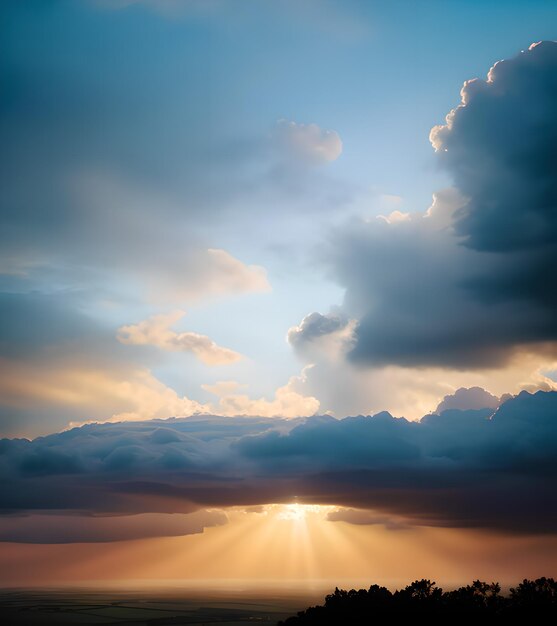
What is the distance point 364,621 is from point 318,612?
74.4 ft

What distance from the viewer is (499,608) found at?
16000 cm

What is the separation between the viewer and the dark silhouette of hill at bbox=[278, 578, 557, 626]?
495 ft

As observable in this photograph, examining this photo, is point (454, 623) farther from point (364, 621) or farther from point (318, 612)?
point (318, 612)

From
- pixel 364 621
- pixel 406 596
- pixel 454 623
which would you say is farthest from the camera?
pixel 406 596

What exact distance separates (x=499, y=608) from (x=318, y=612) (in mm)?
54110

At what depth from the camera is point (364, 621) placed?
167375 millimetres

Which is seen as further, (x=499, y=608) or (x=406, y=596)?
(x=406, y=596)

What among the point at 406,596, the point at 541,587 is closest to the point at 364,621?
the point at 406,596

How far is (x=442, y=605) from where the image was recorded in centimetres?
16338

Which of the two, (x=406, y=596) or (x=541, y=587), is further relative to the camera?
(x=406, y=596)

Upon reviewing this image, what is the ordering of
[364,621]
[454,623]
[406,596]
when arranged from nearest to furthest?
[454,623], [364,621], [406,596]

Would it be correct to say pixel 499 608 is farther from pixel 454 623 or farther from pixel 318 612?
pixel 318 612

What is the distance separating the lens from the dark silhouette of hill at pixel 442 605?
151m

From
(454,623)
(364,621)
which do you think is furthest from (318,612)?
(454,623)
